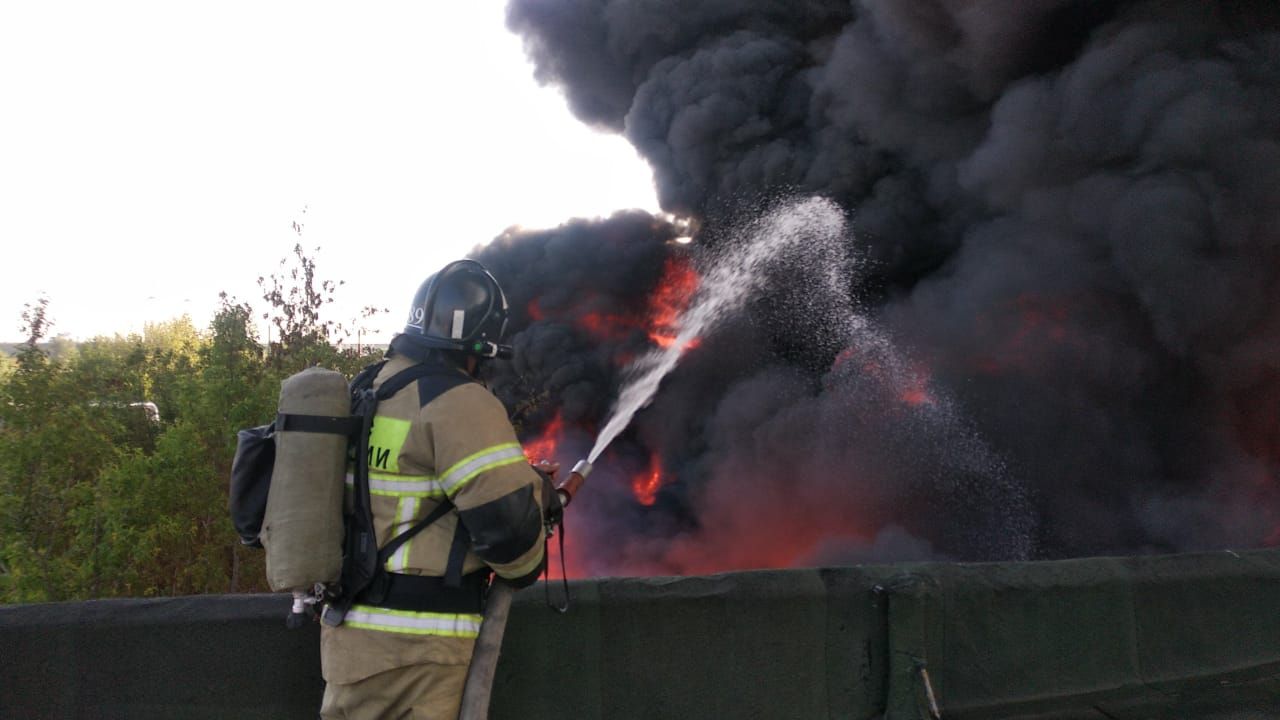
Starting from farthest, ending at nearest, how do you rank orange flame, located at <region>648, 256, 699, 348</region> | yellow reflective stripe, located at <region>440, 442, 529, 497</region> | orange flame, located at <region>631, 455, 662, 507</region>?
orange flame, located at <region>648, 256, 699, 348</region>
orange flame, located at <region>631, 455, 662, 507</region>
yellow reflective stripe, located at <region>440, 442, 529, 497</region>

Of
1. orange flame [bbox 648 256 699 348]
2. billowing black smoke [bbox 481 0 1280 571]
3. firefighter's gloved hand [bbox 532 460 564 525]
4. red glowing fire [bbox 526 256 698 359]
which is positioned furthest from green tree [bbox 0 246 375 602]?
orange flame [bbox 648 256 699 348]

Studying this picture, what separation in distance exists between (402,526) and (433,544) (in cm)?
10

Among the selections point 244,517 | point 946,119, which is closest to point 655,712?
point 244,517

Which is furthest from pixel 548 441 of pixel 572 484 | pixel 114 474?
pixel 572 484

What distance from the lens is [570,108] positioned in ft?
62.6

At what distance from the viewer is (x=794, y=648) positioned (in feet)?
11.1

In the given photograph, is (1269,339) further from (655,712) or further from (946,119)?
(655,712)

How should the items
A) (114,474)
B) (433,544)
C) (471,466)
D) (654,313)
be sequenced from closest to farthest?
(471,466)
(433,544)
(114,474)
(654,313)

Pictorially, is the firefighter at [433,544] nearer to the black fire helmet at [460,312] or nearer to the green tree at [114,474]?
the black fire helmet at [460,312]

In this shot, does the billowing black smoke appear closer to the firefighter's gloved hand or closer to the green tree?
the green tree

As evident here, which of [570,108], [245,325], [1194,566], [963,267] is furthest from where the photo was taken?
[570,108]

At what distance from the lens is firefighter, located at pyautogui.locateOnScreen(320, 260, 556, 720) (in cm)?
214

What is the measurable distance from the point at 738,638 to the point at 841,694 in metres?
0.55

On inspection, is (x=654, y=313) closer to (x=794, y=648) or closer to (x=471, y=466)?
(x=794, y=648)
